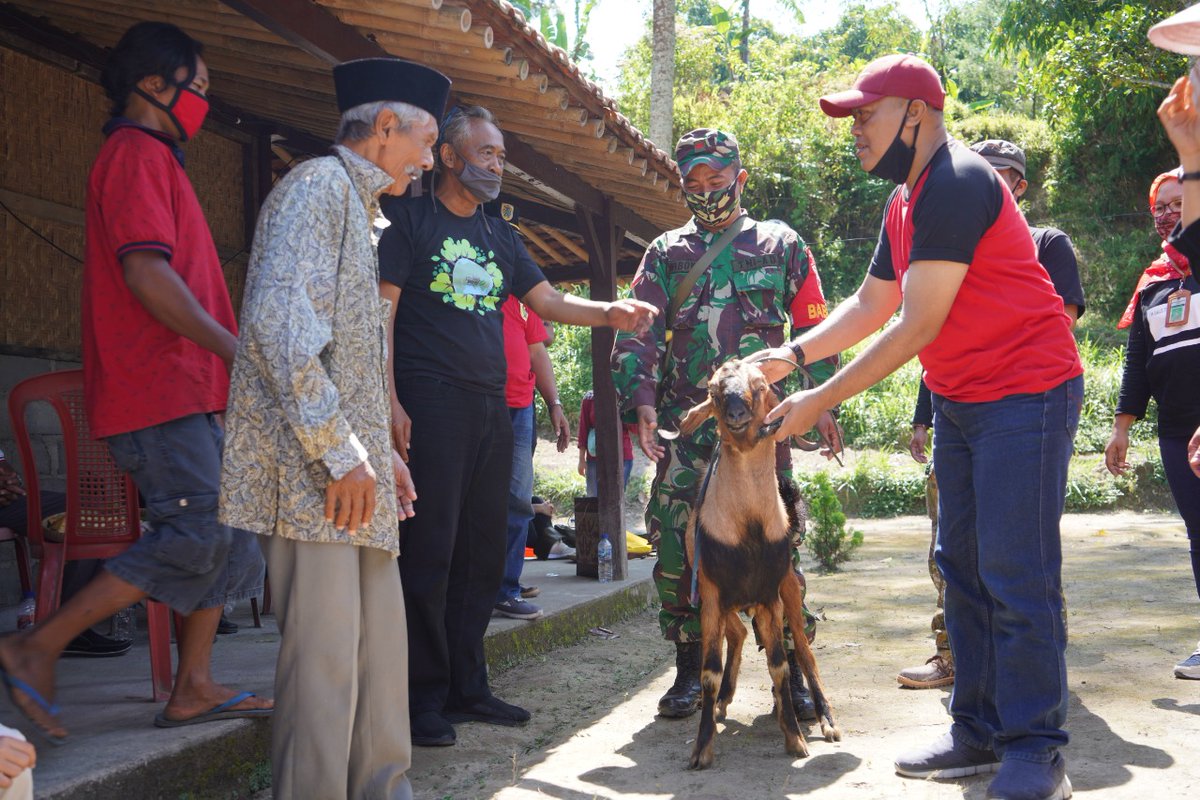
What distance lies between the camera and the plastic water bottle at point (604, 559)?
8109 millimetres

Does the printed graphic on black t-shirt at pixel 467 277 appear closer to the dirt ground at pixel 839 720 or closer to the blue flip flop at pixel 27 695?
the dirt ground at pixel 839 720

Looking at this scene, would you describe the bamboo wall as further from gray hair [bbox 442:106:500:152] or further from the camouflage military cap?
the camouflage military cap

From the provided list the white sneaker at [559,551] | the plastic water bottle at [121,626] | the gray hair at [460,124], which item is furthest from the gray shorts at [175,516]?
the white sneaker at [559,551]

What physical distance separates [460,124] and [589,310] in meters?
0.94

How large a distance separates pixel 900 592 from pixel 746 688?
353 centimetres

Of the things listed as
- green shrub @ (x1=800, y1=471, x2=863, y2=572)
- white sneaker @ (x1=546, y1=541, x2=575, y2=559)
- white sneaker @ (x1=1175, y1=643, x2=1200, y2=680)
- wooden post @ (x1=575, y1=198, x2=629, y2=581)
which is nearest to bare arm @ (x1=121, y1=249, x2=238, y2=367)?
white sneaker @ (x1=1175, y1=643, x2=1200, y2=680)

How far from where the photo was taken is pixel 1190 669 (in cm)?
520

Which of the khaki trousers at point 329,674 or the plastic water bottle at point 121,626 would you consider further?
the plastic water bottle at point 121,626

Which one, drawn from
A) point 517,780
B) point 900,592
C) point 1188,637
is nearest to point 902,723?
point 517,780

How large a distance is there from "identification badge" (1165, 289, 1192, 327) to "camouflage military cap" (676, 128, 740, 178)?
217cm

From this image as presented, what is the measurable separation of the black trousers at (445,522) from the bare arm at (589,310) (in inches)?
17.3

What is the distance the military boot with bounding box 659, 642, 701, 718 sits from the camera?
498 cm

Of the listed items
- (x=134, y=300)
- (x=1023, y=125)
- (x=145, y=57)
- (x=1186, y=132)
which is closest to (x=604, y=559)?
(x=134, y=300)

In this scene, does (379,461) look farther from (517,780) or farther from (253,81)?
(253,81)
